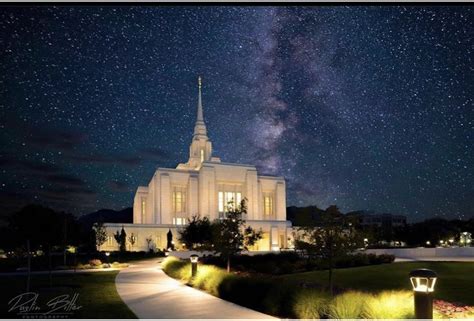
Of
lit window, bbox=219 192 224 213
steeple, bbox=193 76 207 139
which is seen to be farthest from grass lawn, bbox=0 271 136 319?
steeple, bbox=193 76 207 139

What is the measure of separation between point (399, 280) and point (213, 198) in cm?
4260

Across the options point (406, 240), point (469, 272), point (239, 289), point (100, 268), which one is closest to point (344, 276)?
point (469, 272)

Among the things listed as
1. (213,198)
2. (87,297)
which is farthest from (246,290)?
(213,198)

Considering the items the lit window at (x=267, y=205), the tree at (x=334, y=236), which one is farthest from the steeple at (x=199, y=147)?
the tree at (x=334, y=236)

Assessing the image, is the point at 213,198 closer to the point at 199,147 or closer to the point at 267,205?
the point at 267,205

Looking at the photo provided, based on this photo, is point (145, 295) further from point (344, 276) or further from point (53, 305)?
point (344, 276)

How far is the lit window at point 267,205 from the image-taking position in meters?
64.2

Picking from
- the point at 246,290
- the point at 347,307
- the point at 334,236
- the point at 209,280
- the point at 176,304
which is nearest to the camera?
the point at 347,307

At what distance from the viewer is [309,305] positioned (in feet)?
31.5

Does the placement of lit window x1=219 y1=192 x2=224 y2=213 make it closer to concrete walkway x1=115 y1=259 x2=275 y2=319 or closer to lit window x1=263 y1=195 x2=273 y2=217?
lit window x1=263 y1=195 x2=273 y2=217

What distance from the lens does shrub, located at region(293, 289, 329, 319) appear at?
31.1 ft

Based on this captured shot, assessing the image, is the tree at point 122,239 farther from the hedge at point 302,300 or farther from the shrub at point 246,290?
the shrub at point 246,290

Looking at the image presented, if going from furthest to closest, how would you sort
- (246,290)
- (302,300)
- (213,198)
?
1. (213,198)
2. (246,290)
3. (302,300)

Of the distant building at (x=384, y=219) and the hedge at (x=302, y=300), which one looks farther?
the distant building at (x=384, y=219)
